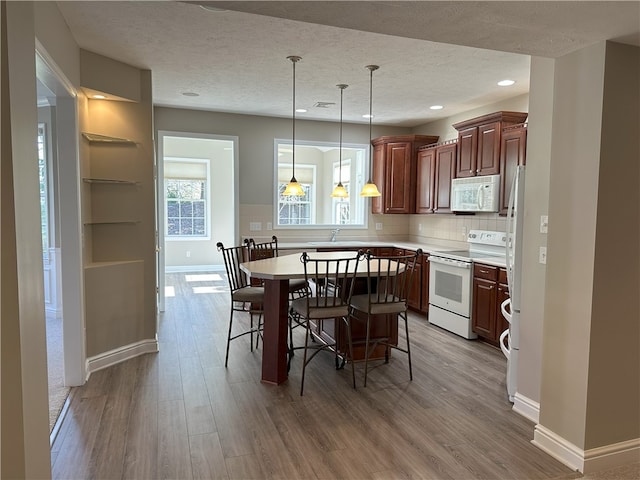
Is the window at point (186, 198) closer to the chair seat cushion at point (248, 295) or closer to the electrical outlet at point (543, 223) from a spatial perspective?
the chair seat cushion at point (248, 295)

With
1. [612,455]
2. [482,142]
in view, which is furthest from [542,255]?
[482,142]

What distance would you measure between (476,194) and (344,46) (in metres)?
2.27

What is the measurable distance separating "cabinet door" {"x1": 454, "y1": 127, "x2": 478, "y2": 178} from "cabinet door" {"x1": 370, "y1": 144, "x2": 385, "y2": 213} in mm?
1431

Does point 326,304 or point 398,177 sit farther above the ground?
point 398,177

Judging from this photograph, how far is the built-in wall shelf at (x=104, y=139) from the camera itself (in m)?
3.58

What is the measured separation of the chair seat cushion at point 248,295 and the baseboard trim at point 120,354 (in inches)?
37.7

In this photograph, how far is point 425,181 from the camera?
6023mm

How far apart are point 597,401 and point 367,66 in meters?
3.07

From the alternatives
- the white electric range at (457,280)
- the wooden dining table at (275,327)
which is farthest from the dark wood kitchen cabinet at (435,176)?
the wooden dining table at (275,327)

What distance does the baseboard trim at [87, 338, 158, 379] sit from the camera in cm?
361

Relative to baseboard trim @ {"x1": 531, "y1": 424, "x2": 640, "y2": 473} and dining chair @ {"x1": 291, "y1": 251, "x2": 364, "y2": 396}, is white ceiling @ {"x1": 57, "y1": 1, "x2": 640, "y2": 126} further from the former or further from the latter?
baseboard trim @ {"x1": 531, "y1": 424, "x2": 640, "y2": 473}

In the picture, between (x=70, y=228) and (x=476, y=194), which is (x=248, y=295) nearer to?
(x=70, y=228)

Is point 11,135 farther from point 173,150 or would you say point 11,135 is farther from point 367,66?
point 173,150

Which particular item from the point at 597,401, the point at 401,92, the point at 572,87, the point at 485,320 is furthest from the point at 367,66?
the point at 597,401
